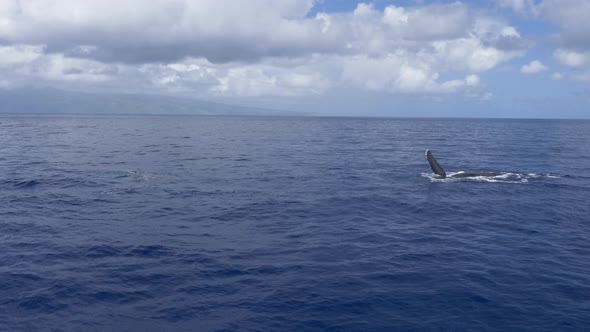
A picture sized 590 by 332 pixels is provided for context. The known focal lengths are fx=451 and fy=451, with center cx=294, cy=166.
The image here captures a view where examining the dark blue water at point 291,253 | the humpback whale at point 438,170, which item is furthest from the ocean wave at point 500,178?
the dark blue water at point 291,253

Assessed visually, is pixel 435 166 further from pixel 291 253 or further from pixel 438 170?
pixel 291 253

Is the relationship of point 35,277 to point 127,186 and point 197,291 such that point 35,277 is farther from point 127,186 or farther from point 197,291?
point 127,186

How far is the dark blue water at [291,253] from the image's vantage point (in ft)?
52.9

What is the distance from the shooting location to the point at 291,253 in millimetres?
22469

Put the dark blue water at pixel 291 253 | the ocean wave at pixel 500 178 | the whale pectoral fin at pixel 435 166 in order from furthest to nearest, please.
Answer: the whale pectoral fin at pixel 435 166, the ocean wave at pixel 500 178, the dark blue water at pixel 291 253

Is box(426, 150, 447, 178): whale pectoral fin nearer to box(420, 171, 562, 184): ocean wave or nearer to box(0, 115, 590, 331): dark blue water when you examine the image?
box(420, 171, 562, 184): ocean wave

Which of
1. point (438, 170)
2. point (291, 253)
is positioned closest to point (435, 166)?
point (438, 170)

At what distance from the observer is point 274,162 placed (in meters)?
58.1

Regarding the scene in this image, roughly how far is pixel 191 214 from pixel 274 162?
94.0 feet

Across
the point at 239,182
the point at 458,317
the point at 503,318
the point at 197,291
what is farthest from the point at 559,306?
the point at 239,182

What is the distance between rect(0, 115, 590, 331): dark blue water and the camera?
1611 cm

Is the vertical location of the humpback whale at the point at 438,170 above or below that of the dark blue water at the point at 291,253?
above

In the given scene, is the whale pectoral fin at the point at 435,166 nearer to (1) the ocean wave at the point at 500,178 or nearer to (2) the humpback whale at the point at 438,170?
(2) the humpback whale at the point at 438,170

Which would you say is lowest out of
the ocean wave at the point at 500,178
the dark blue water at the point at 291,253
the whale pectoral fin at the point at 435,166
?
the dark blue water at the point at 291,253
